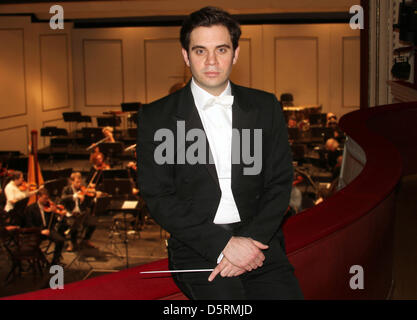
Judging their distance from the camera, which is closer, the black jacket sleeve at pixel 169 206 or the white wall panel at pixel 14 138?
the black jacket sleeve at pixel 169 206

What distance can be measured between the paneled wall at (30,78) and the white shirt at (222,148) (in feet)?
55.3

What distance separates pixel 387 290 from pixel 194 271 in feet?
6.34

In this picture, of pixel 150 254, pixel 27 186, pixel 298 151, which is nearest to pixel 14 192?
pixel 27 186

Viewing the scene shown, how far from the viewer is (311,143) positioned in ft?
59.4

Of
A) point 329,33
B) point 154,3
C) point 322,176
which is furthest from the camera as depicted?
point 329,33

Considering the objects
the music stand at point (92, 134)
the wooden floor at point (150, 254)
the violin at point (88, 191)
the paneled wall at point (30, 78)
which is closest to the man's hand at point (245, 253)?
the wooden floor at point (150, 254)

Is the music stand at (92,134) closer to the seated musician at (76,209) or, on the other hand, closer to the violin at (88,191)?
the violin at (88,191)

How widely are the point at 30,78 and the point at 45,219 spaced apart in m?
9.44

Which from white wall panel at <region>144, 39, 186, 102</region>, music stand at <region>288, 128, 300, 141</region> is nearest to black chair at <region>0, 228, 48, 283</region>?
music stand at <region>288, 128, 300, 141</region>

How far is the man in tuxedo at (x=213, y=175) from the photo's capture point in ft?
6.09

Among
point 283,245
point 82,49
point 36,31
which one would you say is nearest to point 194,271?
point 283,245

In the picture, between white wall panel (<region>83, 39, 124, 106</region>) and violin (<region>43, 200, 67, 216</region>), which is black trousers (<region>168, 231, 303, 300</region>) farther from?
white wall panel (<region>83, 39, 124, 106</region>)

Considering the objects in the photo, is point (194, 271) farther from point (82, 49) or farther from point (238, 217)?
point (82, 49)
